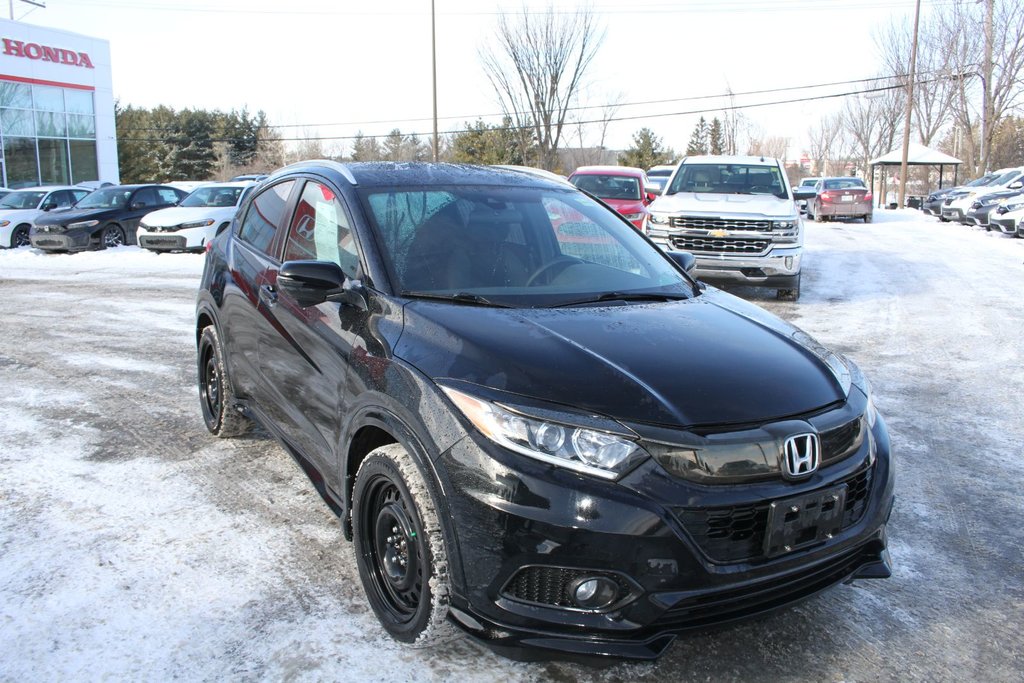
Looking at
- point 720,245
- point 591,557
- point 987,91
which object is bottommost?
point 591,557

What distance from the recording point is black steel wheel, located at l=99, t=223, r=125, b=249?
18.8m

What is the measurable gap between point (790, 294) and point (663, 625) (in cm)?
903

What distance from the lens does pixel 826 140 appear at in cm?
7662

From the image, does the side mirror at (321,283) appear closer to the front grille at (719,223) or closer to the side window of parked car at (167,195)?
the front grille at (719,223)

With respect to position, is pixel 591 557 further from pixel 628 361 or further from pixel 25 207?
pixel 25 207

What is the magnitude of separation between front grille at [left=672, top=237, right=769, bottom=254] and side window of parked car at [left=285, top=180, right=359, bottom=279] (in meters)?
7.20

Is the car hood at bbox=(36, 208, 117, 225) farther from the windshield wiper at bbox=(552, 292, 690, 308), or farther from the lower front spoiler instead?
the lower front spoiler

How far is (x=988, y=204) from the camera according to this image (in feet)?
78.9

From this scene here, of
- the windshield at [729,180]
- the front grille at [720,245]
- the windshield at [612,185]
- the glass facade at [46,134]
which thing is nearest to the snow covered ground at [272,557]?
the front grille at [720,245]

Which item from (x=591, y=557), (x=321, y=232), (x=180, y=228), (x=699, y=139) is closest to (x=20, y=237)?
(x=180, y=228)

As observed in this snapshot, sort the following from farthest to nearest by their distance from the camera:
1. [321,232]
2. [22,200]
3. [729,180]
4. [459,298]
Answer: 1. [22,200]
2. [729,180]
3. [321,232]
4. [459,298]

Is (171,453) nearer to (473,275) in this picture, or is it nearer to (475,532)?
(473,275)

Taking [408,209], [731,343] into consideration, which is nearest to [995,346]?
[731,343]

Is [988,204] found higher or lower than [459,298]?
higher
